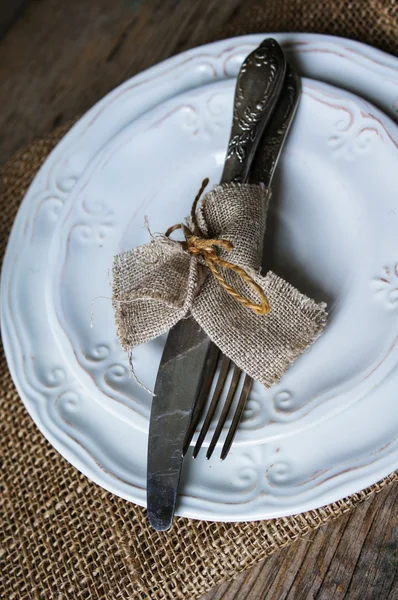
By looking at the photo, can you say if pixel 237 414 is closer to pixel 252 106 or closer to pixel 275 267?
pixel 275 267

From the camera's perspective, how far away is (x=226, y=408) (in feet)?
1.74

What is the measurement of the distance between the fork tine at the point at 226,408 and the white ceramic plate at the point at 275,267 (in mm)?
16

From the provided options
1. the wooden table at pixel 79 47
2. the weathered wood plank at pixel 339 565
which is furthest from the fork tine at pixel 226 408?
the wooden table at pixel 79 47

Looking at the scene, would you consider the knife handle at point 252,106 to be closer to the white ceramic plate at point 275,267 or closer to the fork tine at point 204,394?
the white ceramic plate at point 275,267

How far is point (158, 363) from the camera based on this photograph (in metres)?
0.57

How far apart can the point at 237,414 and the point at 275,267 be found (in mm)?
146

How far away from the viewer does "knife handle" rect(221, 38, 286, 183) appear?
61 cm

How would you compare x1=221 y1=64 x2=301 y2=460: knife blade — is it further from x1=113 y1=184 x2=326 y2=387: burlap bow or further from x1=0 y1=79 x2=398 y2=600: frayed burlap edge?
x1=0 y1=79 x2=398 y2=600: frayed burlap edge

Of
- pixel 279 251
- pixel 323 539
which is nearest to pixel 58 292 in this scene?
pixel 279 251

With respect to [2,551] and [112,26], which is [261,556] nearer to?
[2,551]

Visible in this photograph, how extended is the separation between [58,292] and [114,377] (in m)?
0.10

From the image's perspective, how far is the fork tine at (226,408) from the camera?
0.52 metres

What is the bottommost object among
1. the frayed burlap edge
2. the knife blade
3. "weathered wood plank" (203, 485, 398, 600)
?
the frayed burlap edge

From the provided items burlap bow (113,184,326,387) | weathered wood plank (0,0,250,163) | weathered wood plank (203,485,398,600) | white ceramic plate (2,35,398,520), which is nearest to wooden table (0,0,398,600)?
weathered wood plank (0,0,250,163)
